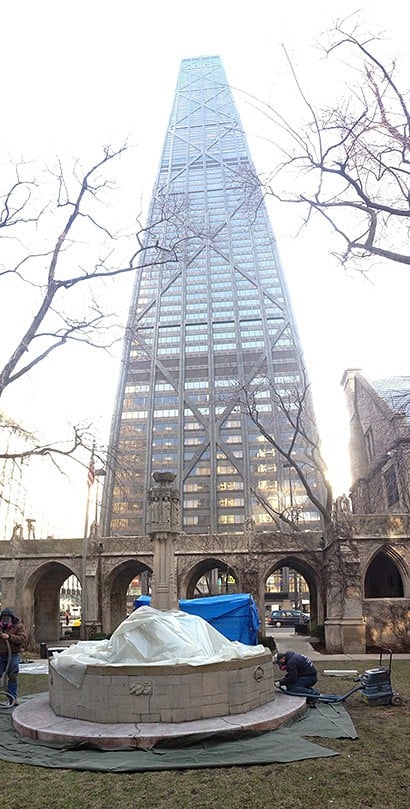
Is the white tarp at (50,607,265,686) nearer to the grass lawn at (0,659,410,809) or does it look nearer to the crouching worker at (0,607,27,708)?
→ the crouching worker at (0,607,27,708)

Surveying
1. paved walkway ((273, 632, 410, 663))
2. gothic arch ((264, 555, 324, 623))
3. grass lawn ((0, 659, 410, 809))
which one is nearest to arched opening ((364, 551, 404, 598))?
gothic arch ((264, 555, 324, 623))

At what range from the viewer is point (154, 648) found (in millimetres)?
8867

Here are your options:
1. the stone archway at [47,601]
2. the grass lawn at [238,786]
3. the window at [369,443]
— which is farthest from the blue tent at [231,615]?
the window at [369,443]

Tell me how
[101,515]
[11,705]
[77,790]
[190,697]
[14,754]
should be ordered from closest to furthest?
[77,790], [14,754], [190,697], [11,705], [101,515]

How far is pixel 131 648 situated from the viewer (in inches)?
352

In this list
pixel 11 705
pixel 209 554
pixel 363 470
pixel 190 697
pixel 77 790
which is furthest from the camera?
pixel 363 470

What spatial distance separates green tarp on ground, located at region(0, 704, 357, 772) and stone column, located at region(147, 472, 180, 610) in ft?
25.5

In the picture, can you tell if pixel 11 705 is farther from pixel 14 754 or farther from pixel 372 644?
pixel 372 644

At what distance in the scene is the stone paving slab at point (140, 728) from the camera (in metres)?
7.25

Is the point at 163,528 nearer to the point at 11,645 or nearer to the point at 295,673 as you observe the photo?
the point at 11,645

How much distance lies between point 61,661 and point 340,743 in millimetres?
4418

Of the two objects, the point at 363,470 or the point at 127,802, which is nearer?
the point at 127,802

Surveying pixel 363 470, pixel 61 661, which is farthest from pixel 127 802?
pixel 363 470

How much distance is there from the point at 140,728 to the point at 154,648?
1.31 meters
